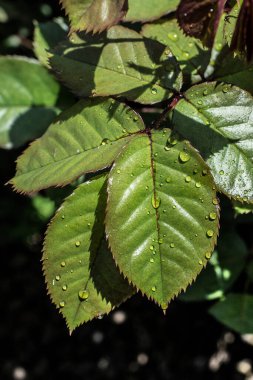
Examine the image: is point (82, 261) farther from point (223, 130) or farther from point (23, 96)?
point (23, 96)

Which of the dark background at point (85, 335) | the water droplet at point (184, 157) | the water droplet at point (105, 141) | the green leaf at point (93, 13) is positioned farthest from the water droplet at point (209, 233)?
the dark background at point (85, 335)

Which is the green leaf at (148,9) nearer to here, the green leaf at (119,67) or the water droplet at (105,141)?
the green leaf at (119,67)

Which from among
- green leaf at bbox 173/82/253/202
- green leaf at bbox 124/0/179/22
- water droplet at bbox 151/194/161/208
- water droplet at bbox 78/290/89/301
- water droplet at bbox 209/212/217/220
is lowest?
water droplet at bbox 78/290/89/301

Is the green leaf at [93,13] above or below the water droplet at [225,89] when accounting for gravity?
above

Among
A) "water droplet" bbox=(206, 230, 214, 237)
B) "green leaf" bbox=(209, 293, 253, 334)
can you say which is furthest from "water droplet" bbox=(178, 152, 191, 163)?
"green leaf" bbox=(209, 293, 253, 334)

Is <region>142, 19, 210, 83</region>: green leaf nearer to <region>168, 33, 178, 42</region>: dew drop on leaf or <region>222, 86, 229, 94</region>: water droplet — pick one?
<region>168, 33, 178, 42</region>: dew drop on leaf

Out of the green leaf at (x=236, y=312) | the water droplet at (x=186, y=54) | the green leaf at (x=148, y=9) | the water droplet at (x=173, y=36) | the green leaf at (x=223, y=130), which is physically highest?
the green leaf at (x=148, y=9)
